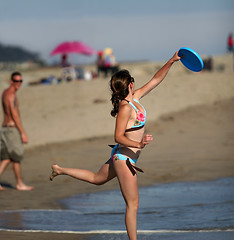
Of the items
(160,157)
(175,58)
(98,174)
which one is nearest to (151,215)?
(98,174)

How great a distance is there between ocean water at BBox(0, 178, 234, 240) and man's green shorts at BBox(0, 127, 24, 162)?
1.06 metres

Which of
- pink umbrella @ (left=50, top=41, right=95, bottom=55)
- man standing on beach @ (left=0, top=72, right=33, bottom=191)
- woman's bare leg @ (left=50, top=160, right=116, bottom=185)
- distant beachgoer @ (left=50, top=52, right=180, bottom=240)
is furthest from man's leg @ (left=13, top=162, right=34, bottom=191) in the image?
pink umbrella @ (left=50, top=41, right=95, bottom=55)

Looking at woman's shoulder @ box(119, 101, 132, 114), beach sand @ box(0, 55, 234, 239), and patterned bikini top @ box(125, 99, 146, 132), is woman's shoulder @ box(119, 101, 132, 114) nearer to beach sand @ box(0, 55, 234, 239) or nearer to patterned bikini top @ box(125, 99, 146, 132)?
patterned bikini top @ box(125, 99, 146, 132)

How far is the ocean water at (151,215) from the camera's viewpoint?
6.28 meters

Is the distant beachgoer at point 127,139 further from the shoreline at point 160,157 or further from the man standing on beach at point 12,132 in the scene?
the man standing on beach at point 12,132

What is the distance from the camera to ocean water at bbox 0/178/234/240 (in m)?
6.28

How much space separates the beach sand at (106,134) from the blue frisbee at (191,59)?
212cm

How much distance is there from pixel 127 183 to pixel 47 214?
2.63 m

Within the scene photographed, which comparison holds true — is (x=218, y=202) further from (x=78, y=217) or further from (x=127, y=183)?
(x=127, y=183)

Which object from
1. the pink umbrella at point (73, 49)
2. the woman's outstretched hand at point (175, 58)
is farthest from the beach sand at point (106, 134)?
the pink umbrella at point (73, 49)

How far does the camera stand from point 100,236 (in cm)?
617

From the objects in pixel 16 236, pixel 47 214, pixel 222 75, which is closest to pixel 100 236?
pixel 16 236

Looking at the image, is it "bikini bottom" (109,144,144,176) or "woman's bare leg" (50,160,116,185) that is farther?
"woman's bare leg" (50,160,116,185)

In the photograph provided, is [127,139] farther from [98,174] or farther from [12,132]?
[12,132]
